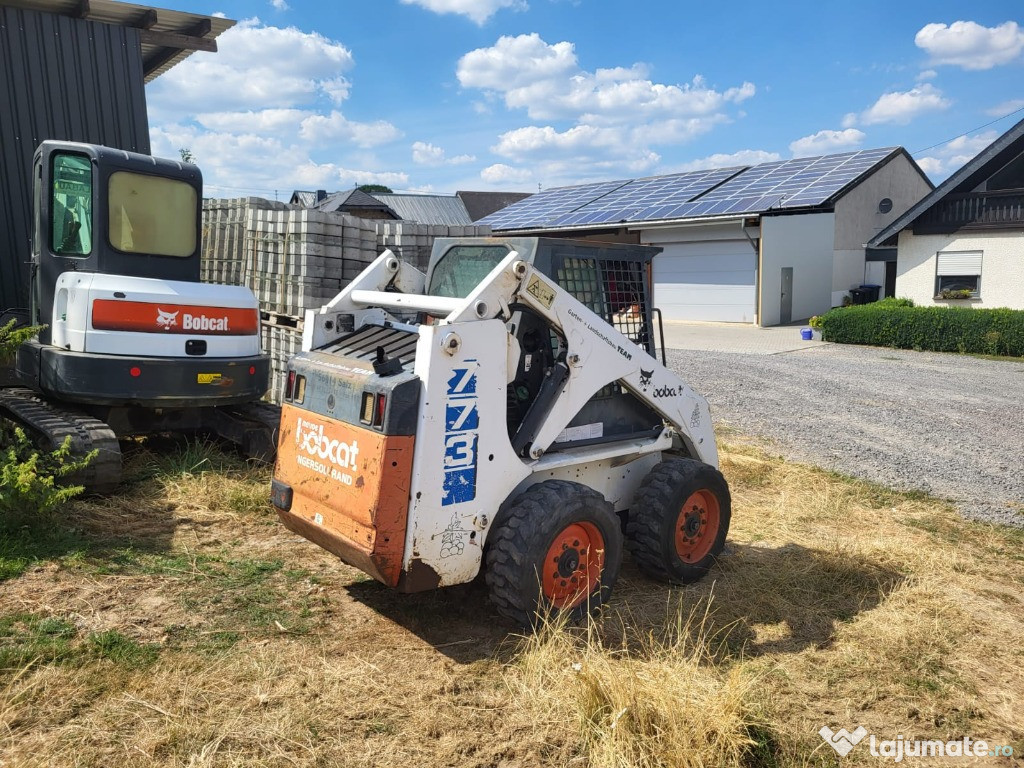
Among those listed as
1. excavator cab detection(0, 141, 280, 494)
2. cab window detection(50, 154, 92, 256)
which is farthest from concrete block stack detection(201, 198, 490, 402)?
cab window detection(50, 154, 92, 256)

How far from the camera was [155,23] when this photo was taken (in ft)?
39.6

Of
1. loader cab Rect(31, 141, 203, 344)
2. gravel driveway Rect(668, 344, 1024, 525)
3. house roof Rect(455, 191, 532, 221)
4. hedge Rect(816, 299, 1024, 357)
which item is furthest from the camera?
house roof Rect(455, 191, 532, 221)

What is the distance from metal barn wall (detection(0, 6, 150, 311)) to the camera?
10.7 metres

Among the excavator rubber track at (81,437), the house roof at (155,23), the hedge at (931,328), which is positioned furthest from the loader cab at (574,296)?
the hedge at (931,328)

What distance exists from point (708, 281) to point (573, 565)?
23117 mm

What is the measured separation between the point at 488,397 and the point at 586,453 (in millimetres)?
1042

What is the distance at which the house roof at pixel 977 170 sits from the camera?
21.4 m

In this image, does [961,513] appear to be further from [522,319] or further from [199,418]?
[199,418]

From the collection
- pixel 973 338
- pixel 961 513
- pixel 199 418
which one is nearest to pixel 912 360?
pixel 973 338

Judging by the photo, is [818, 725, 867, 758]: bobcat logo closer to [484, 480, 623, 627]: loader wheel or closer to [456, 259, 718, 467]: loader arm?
[484, 480, 623, 627]: loader wheel

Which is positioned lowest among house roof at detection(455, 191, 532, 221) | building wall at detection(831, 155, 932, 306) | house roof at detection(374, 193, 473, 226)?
building wall at detection(831, 155, 932, 306)

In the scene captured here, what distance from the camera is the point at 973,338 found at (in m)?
19.9

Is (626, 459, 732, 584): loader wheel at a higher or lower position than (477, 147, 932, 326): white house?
lower

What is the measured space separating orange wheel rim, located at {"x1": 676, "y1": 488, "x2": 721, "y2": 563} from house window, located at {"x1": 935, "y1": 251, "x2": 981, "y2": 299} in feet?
66.0
